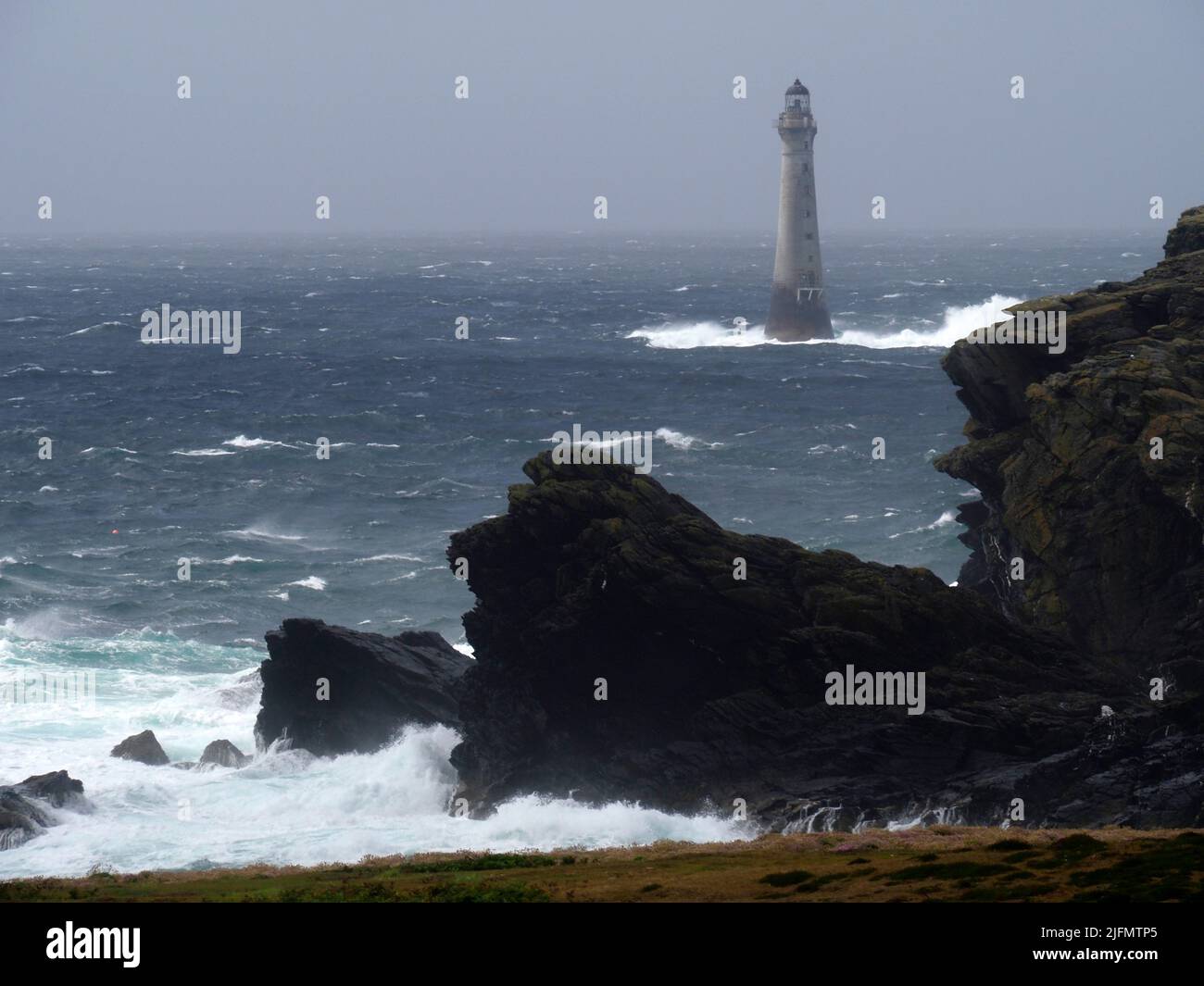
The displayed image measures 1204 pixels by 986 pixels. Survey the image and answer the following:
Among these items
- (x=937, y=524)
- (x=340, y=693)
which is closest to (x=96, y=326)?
(x=937, y=524)

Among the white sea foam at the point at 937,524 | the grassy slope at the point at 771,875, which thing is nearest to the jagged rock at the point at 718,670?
the grassy slope at the point at 771,875

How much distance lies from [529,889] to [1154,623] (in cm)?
2566

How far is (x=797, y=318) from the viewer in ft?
484

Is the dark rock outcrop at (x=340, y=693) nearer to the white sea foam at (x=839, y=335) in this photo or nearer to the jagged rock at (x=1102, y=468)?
the jagged rock at (x=1102, y=468)

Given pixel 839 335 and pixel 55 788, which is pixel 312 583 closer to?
pixel 55 788

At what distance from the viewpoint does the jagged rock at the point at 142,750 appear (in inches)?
2119

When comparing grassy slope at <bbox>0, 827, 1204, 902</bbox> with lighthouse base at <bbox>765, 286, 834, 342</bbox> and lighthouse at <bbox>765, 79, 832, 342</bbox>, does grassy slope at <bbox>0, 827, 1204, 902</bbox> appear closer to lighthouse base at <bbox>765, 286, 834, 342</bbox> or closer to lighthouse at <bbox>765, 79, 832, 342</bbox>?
lighthouse at <bbox>765, 79, 832, 342</bbox>

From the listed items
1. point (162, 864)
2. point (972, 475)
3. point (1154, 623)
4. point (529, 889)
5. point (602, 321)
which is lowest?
point (162, 864)

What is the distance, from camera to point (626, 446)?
10156cm

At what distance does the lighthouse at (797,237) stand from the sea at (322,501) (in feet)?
9.99

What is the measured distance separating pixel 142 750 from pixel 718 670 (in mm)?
21132

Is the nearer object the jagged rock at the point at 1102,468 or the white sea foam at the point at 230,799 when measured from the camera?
the white sea foam at the point at 230,799
